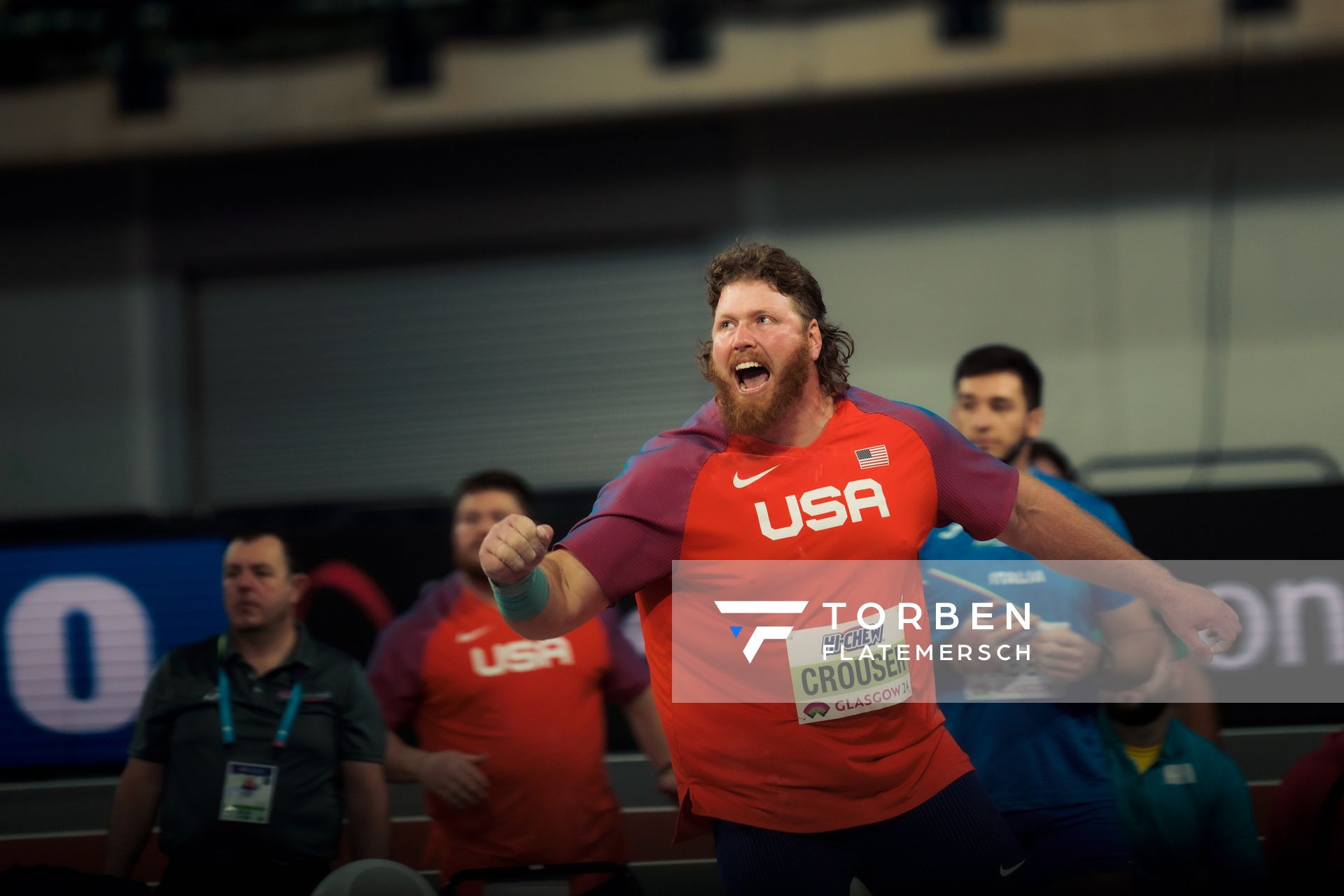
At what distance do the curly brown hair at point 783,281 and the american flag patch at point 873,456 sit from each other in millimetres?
226

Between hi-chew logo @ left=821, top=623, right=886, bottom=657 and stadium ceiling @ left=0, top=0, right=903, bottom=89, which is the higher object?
stadium ceiling @ left=0, top=0, right=903, bottom=89

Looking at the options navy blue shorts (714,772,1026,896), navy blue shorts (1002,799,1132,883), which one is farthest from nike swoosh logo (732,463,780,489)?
navy blue shorts (1002,799,1132,883)

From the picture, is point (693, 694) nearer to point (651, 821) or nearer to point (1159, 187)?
point (651, 821)

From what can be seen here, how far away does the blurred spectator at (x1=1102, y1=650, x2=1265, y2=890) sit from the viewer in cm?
361

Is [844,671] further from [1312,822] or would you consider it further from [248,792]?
[248,792]

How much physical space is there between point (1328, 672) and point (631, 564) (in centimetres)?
344

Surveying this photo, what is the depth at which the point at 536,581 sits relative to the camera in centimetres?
238

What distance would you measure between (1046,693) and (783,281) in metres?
1.58

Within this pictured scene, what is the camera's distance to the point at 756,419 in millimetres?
2736

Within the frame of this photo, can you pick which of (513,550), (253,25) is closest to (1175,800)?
(513,550)

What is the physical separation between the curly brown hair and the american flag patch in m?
0.23

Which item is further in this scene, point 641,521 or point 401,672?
point 401,672

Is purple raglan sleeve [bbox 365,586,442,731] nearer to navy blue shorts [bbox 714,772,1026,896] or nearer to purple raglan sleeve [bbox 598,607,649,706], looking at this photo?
purple raglan sleeve [bbox 598,607,649,706]

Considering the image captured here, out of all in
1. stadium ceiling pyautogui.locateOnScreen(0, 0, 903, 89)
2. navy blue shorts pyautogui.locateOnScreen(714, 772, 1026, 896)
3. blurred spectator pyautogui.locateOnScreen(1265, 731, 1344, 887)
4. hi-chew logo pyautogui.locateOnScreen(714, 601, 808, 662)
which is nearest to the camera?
navy blue shorts pyautogui.locateOnScreen(714, 772, 1026, 896)
